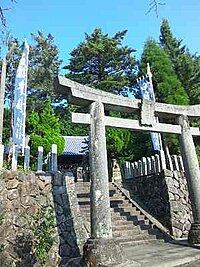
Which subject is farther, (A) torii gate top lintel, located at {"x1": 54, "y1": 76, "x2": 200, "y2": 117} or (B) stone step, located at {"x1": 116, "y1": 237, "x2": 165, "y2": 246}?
(B) stone step, located at {"x1": 116, "y1": 237, "x2": 165, "y2": 246}

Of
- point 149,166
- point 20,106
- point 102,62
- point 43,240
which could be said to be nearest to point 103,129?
point 43,240

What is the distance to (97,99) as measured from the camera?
673 cm

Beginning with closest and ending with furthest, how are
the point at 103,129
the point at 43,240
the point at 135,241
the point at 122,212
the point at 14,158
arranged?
Result: 1. the point at 43,240
2. the point at 103,129
3. the point at 14,158
4. the point at 135,241
5. the point at 122,212

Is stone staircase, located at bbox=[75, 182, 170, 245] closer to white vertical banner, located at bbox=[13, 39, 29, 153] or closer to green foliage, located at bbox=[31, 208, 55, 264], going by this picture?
green foliage, located at bbox=[31, 208, 55, 264]

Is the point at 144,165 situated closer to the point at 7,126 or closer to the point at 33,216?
the point at 33,216

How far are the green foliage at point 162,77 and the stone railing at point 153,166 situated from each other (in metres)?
4.43

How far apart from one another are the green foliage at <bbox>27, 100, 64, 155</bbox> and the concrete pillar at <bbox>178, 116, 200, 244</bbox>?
25.3ft

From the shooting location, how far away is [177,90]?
49.1 ft

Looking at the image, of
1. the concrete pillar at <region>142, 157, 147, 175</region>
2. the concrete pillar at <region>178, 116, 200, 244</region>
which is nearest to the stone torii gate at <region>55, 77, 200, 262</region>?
the concrete pillar at <region>178, 116, 200, 244</region>

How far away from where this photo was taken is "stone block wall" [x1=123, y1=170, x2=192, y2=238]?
30.2 ft

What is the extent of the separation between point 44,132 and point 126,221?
7.41 meters

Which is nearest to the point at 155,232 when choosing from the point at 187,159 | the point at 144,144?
Result: the point at 187,159

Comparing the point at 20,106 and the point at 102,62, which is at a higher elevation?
the point at 102,62

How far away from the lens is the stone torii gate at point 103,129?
5777 mm
